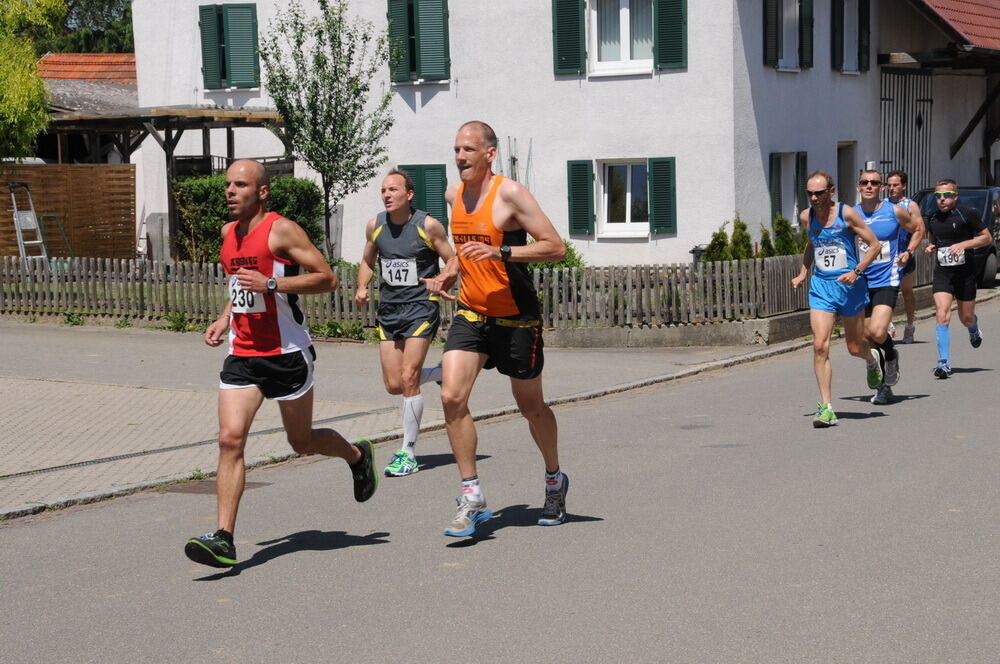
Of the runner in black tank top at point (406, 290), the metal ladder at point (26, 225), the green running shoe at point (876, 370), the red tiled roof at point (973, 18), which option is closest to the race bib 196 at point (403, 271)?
the runner in black tank top at point (406, 290)

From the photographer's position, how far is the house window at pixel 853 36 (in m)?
28.3

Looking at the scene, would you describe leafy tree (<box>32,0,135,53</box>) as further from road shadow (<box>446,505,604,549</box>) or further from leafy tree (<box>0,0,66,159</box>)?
road shadow (<box>446,505,604,549</box>)

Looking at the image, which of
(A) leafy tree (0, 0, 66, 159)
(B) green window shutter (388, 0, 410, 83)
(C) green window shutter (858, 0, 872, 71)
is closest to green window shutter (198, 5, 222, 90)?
(B) green window shutter (388, 0, 410, 83)

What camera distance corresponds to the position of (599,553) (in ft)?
23.1

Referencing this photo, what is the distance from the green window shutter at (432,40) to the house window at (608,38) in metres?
2.15

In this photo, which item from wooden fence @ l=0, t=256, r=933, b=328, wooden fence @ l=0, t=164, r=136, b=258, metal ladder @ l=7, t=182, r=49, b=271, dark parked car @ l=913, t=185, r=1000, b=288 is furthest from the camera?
wooden fence @ l=0, t=164, r=136, b=258

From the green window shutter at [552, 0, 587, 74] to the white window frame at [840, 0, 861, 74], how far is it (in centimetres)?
658

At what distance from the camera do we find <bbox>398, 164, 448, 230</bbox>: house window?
26.9 metres

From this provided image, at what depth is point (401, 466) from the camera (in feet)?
31.5

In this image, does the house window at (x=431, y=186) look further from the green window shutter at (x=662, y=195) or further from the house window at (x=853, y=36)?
the house window at (x=853, y=36)

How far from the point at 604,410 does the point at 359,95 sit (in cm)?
1142

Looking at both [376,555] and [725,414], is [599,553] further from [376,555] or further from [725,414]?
[725,414]

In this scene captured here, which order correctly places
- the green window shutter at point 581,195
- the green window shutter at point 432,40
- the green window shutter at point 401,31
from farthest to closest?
1. the green window shutter at point 401,31
2. the green window shutter at point 432,40
3. the green window shutter at point 581,195

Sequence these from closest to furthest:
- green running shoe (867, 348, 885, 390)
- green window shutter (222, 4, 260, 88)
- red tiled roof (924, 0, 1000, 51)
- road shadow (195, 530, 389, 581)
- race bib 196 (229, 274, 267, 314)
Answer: race bib 196 (229, 274, 267, 314) < road shadow (195, 530, 389, 581) < green running shoe (867, 348, 885, 390) < green window shutter (222, 4, 260, 88) < red tiled roof (924, 0, 1000, 51)
